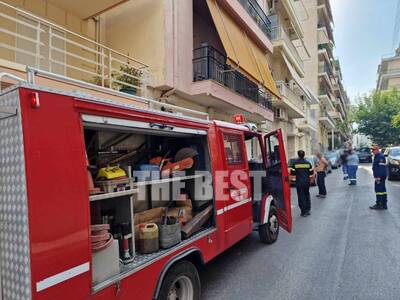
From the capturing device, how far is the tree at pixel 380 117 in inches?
1444

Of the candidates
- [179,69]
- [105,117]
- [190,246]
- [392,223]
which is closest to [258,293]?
[190,246]

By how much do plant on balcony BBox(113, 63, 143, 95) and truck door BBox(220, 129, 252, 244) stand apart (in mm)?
4375

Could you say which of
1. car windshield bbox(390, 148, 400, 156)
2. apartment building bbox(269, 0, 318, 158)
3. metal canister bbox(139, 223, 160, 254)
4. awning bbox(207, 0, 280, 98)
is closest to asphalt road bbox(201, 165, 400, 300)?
metal canister bbox(139, 223, 160, 254)

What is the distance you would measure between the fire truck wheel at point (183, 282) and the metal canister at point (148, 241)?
0.28 metres

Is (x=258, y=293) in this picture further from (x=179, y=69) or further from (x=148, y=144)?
(x=179, y=69)

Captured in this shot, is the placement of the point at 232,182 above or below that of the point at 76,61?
below

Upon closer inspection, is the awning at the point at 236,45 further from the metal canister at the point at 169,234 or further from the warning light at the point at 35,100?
the warning light at the point at 35,100

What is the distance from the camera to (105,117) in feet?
8.07

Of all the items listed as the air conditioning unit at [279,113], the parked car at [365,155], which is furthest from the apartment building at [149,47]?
the parked car at [365,155]

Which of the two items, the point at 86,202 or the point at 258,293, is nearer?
the point at 86,202

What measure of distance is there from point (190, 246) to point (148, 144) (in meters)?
1.57

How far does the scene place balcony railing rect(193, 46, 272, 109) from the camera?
410 inches

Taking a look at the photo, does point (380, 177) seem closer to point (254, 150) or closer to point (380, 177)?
point (380, 177)

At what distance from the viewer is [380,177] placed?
27.8 feet
